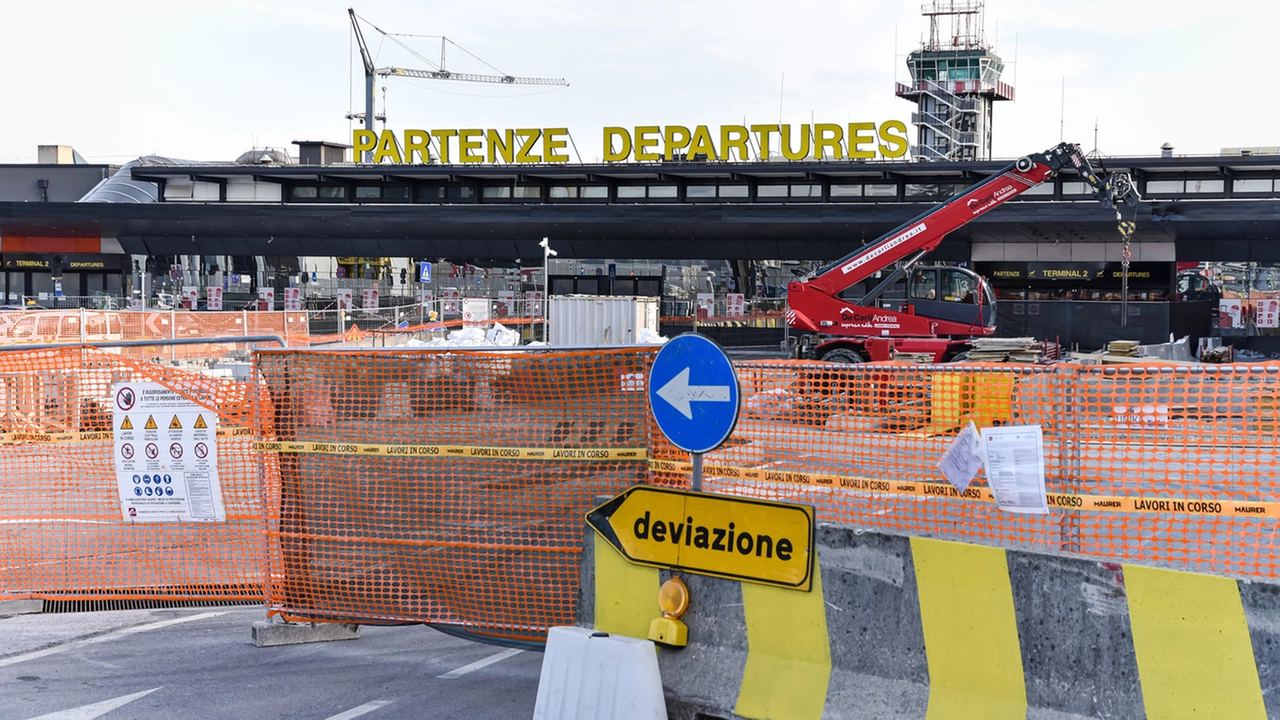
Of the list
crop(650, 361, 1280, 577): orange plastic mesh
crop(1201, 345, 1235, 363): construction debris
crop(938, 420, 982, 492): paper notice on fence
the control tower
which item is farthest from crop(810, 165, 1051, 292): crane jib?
the control tower

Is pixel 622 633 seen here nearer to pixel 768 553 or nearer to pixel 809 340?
pixel 768 553

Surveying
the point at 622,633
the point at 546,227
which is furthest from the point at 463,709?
the point at 546,227

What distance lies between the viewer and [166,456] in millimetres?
8688

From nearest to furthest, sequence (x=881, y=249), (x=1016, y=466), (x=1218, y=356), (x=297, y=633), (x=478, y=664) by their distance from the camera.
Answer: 1. (x=1016, y=466)
2. (x=478, y=664)
3. (x=297, y=633)
4. (x=881, y=249)
5. (x=1218, y=356)

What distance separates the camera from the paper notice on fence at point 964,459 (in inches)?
254

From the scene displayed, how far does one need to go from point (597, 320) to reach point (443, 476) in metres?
21.4

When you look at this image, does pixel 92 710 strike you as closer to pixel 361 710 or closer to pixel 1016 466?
pixel 361 710

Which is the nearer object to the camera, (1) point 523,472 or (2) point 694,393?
(2) point 694,393

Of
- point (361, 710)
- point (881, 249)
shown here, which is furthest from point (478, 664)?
point (881, 249)

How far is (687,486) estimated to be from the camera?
7520 mm

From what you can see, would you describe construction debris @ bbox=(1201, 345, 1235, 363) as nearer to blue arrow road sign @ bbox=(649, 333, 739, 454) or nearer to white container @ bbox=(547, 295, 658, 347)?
white container @ bbox=(547, 295, 658, 347)

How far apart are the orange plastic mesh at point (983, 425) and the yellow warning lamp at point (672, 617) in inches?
48.9

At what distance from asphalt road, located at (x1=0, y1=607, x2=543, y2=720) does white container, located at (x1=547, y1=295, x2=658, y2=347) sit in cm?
2017

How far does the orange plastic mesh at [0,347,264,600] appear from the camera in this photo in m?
8.62
